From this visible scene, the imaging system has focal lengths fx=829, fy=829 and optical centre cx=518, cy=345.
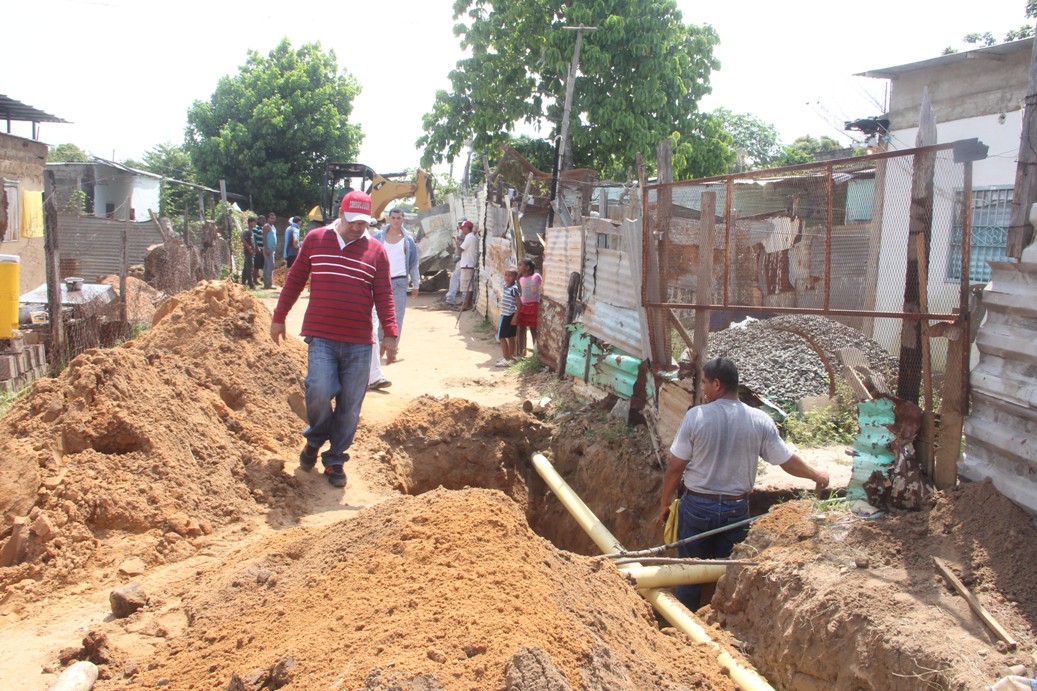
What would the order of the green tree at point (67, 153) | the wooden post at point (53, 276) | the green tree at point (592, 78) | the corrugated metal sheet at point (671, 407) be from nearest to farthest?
1. the corrugated metal sheet at point (671, 407)
2. the wooden post at point (53, 276)
3. the green tree at point (592, 78)
4. the green tree at point (67, 153)

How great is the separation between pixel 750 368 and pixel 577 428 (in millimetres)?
1971

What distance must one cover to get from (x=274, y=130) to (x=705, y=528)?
32530mm

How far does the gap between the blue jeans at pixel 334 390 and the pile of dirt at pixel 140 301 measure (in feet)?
20.9

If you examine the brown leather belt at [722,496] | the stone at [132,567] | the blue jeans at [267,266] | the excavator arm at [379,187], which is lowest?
the stone at [132,567]

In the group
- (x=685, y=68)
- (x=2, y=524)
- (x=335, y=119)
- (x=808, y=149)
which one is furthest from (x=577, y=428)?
(x=808, y=149)

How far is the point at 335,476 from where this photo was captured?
625 centimetres

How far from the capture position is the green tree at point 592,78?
22484 millimetres

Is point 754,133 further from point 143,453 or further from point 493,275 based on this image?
point 143,453

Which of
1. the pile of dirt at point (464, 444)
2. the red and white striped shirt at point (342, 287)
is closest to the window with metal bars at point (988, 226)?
the pile of dirt at point (464, 444)

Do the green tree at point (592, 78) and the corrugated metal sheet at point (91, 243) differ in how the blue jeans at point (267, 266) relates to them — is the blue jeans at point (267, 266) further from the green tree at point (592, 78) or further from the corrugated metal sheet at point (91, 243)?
the green tree at point (592, 78)

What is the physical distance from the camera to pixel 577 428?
8062mm

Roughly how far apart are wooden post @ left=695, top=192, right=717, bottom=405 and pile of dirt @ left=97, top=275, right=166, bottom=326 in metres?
8.11

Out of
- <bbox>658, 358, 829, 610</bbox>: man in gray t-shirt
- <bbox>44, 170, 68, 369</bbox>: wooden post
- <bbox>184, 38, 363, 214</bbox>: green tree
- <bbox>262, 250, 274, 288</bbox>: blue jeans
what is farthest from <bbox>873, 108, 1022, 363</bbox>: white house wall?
<bbox>184, 38, 363, 214</bbox>: green tree

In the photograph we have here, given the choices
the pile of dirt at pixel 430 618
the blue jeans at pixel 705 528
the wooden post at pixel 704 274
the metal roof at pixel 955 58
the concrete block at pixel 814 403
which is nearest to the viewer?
the pile of dirt at pixel 430 618
